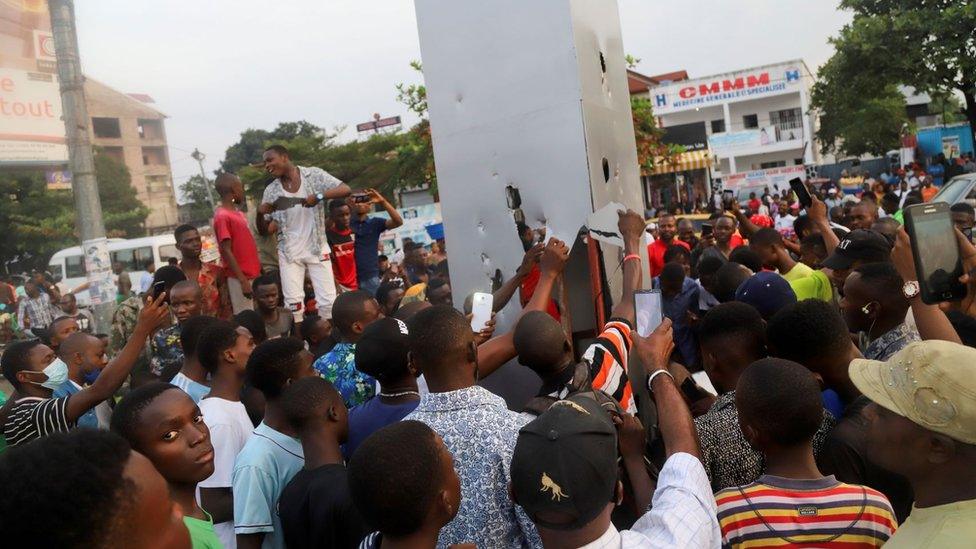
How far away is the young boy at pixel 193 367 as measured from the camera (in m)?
3.56

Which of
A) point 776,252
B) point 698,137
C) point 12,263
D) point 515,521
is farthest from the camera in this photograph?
point 698,137

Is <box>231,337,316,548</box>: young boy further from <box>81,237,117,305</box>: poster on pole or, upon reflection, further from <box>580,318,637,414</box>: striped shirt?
<box>81,237,117,305</box>: poster on pole

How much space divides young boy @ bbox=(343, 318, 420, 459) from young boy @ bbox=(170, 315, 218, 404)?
960 millimetres

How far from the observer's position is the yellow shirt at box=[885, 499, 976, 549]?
1.62 meters

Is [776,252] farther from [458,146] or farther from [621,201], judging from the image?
[458,146]

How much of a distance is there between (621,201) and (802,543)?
7.86 ft

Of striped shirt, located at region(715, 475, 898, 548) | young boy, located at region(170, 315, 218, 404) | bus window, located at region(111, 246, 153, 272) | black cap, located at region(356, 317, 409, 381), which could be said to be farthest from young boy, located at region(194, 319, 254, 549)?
bus window, located at region(111, 246, 153, 272)

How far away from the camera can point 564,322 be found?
12.7 feet

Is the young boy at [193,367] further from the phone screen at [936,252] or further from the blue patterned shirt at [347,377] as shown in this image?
the phone screen at [936,252]

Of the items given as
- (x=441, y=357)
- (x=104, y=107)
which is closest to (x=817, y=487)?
(x=441, y=357)

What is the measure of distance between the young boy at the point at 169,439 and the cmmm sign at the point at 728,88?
42.8 metres

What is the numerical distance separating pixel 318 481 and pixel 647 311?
1570 millimetres

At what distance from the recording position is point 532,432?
1.79 meters

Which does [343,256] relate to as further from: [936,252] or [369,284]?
[936,252]
